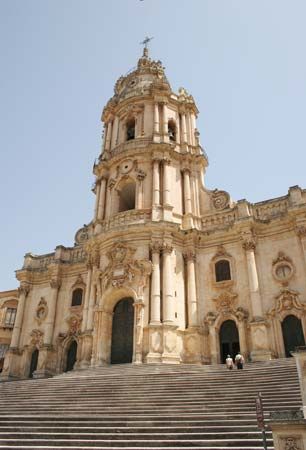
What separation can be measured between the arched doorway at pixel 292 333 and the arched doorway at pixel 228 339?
2.76 meters

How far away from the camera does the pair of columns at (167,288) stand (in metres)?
Answer: 22.6

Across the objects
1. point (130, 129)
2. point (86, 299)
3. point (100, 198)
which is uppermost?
point (130, 129)

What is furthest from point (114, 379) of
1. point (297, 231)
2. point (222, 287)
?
point (297, 231)

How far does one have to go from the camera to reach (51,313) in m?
29.3

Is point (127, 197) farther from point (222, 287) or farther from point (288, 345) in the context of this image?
point (288, 345)

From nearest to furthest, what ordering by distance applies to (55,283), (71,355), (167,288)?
(167,288) < (71,355) < (55,283)

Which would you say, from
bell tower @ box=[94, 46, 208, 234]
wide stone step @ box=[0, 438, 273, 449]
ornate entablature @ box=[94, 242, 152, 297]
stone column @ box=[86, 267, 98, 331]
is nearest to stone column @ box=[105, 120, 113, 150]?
bell tower @ box=[94, 46, 208, 234]

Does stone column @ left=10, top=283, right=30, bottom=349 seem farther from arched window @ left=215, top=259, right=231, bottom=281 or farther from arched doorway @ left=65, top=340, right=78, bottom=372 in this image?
arched window @ left=215, top=259, right=231, bottom=281

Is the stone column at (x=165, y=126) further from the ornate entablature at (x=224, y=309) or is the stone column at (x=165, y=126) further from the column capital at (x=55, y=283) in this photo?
the column capital at (x=55, y=283)

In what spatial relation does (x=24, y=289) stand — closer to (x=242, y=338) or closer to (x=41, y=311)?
(x=41, y=311)

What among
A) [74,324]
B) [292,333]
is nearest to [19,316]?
[74,324]

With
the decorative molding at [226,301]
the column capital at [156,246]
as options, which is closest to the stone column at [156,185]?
the column capital at [156,246]

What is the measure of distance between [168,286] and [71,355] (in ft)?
32.9

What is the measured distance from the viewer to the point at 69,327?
28.5m
